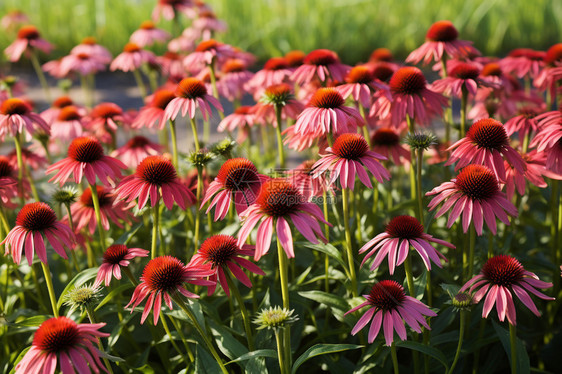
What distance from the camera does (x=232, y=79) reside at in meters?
2.84

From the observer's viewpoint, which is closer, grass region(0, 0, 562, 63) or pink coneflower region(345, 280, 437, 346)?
pink coneflower region(345, 280, 437, 346)

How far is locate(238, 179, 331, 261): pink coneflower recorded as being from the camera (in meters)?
1.29

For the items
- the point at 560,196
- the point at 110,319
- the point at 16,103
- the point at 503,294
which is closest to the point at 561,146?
the point at 560,196

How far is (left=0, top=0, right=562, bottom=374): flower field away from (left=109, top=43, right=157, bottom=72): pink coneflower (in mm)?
530

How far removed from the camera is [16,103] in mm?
2135

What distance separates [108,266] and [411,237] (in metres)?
0.91

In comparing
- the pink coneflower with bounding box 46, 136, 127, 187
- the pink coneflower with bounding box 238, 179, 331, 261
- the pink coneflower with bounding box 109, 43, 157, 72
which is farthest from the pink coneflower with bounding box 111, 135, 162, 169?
the pink coneflower with bounding box 238, 179, 331, 261

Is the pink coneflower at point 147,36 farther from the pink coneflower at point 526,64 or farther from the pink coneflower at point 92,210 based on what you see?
the pink coneflower at point 526,64

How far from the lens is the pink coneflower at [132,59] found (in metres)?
3.10

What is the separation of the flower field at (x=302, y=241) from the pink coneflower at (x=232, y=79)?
0.5 inches

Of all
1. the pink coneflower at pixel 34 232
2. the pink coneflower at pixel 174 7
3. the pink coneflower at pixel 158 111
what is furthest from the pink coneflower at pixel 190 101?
the pink coneflower at pixel 174 7

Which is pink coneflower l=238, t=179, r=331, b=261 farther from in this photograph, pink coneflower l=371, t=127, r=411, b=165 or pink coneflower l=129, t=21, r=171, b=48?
pink coneflower l=129, t=21, r=171, b=48

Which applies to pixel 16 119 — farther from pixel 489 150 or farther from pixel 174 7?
pixel 174 7

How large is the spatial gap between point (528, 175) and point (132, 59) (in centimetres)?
231
